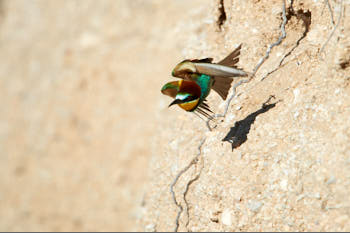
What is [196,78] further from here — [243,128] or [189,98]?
[243,128]

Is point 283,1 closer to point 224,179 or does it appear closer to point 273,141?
point 273,141

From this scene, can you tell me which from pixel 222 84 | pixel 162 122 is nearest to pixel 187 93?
pixel 222 84

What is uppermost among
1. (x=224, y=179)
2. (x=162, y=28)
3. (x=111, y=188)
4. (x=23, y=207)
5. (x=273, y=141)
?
(x=162, y=28)

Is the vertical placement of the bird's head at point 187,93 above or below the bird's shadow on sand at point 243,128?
above

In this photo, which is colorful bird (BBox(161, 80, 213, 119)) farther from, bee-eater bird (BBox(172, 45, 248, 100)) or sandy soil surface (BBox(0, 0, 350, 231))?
sandy soil surface (BBox(0, 0, 350, 231))

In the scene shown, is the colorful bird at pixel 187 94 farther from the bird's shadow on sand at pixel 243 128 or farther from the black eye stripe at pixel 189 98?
the bird's shadow on sand at pixel 243 128

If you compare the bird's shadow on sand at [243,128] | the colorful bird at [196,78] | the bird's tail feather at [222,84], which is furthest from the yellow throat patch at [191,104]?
the bird's shadow on sand at [243,128]

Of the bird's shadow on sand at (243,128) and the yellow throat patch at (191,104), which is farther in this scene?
the bird's shadow on sand at (243,128)

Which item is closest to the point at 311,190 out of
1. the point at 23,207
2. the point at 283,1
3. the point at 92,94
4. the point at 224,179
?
the point at 224,179
